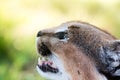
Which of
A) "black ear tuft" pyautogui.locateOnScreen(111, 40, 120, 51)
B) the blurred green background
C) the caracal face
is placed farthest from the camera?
the blurred green background

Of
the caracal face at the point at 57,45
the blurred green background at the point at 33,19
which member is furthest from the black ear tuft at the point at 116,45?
the blurred green background at the point at 33,19

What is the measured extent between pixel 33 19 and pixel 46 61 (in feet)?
12.8

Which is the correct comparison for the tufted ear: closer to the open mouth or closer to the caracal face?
the caracal face

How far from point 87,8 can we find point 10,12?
108cm

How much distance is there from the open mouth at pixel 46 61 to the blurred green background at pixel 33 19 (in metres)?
2.34

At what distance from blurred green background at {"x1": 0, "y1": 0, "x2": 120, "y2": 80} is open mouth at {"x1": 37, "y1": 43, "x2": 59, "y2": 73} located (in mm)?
2343

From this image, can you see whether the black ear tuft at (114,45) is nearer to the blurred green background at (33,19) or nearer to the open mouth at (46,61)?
the open mouth at (46,61)

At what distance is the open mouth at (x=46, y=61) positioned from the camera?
14.8ft

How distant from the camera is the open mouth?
178 inches

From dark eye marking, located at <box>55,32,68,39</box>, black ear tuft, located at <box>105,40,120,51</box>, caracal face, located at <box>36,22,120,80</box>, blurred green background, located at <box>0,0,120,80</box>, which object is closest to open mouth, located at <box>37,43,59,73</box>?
caracal face, located at <box>36,22,120,80</box>

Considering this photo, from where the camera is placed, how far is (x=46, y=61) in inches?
182

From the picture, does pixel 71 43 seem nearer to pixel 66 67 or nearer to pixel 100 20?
pixel 66 67

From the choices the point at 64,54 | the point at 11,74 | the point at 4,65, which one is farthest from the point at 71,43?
the point at 4,65

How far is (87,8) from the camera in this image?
8898mm
